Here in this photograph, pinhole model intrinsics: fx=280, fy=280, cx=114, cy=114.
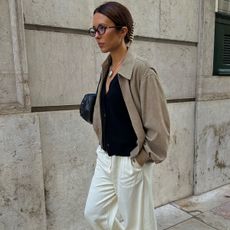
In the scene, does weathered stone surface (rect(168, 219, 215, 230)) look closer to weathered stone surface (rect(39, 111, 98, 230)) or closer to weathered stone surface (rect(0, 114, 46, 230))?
weathered stone surface (rect(39, 111, 98, 230))

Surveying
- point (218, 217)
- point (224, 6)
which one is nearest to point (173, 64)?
point (224, 6)

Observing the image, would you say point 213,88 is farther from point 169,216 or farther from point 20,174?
point 20,174

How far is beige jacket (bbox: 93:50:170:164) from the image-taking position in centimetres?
Result: 175

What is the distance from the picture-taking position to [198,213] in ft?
11.4

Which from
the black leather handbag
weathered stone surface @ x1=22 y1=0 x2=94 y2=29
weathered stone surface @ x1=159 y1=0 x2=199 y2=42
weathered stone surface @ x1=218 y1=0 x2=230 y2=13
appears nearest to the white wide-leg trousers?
the black leather handbag

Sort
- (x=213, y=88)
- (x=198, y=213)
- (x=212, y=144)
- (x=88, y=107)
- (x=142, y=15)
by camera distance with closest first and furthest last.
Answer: (x=88, y=107)
(x=142, y=15)
(x=198, y=213)
(x=213, y=88)
(x=212, y=144)

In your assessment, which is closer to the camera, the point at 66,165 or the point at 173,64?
the point at 66,165

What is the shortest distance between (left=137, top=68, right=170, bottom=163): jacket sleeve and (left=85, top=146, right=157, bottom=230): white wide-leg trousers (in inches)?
6.1

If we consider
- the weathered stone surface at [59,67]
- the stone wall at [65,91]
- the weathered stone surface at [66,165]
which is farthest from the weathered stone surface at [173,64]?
the weathered stone surface at [66,165]

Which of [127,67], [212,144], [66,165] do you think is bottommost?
[212,144]

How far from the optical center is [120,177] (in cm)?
192

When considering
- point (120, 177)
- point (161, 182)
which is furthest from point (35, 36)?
point (161, 182)

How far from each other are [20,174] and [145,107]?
1.32m

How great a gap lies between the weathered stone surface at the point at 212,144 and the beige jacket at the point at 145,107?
2101 mm
